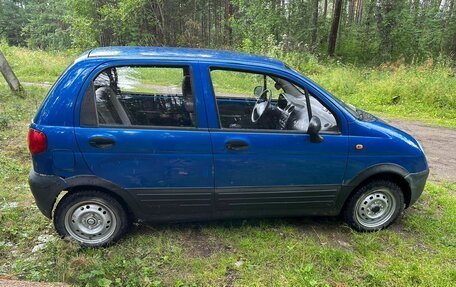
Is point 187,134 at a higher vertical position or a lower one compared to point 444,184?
higher

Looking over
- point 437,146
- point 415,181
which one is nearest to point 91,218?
point 415,181

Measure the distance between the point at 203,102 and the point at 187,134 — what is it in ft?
1.07

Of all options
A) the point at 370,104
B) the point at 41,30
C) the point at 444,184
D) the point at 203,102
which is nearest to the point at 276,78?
the point at 203,102

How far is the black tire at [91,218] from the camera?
11.7 feet

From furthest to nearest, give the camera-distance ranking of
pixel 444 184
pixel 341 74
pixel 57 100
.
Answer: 1. pixel 341 74
2. pixel 444 184
3. pixel 57 100

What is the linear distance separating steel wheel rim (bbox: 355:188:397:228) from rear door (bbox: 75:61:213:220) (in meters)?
1.61

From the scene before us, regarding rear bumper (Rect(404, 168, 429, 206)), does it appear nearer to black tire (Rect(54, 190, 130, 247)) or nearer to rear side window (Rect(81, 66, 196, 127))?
rear side window (Rect(81, 66, 196, 127))

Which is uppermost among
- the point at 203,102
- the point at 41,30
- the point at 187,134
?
the point at 203,102

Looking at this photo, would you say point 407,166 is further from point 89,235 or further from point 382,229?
point 89,235

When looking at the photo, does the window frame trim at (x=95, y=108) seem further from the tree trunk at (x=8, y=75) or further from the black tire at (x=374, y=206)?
the tree trunk at (x=8, y=75)

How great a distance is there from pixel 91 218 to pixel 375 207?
9.41 feet

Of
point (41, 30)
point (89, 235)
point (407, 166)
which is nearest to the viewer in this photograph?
point (89, 235)

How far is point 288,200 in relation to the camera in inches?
152

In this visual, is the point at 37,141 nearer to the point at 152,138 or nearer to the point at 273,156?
the point at 152,138
